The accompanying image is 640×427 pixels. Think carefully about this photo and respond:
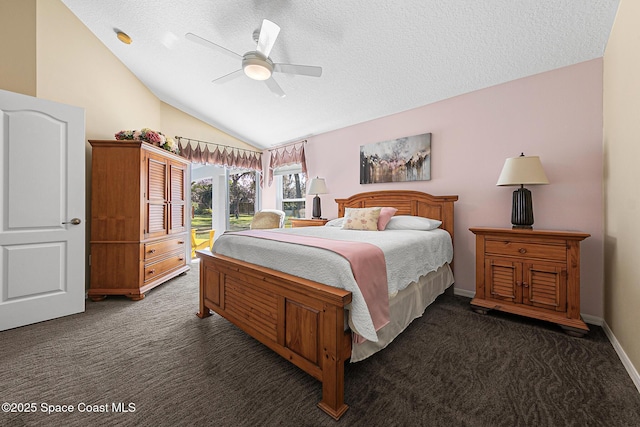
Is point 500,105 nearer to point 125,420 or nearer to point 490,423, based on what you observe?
point 490,423

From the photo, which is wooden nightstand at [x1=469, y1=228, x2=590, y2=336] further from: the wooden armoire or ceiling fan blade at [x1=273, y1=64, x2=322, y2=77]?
the wooden armoire

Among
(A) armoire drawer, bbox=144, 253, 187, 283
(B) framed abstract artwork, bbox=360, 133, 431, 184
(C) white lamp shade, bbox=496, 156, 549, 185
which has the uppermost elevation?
(B) framed abstract artwork, bbox=360, 133, 431, 184

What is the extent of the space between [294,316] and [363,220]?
169 centimetres

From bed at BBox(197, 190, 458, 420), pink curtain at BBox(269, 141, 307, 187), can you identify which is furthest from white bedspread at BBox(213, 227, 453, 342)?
pink curtain at BBox(269, 141, 307, 187)

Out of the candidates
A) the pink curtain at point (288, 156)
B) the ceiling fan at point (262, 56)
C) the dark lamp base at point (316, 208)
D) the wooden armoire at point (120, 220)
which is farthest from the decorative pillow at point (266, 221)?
the ceiling fan at point (262, 56)

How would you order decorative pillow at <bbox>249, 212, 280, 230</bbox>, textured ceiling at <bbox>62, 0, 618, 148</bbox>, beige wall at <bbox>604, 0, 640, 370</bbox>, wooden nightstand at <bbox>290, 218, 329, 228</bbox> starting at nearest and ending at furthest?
beige wall at <bbox>604, 0, 640, 370</bbox> → textured ceiling at <bbox>62, 0, 618, 148</bbox> → wooden nightstand at <bbox>290, 218, 329, 228</bbox> → decorative pillow at <bbox>249, 212, 280, 230</bbox>

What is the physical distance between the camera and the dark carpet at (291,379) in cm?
127

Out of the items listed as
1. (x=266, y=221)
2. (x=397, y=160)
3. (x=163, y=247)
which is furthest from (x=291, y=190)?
(x=163, y=247)

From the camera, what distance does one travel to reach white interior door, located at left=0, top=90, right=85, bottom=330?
7.10 feet

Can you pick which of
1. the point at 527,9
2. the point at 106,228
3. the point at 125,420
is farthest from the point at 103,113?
the point at 527,9

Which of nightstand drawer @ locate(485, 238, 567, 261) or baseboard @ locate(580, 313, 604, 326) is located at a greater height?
nightstand drawer @ locate(485, 238, 567, 261)

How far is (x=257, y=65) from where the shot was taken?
2.12 meters

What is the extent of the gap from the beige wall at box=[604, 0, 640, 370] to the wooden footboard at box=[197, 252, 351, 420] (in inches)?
72.8

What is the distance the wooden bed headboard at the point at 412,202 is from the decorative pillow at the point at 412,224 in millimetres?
134
